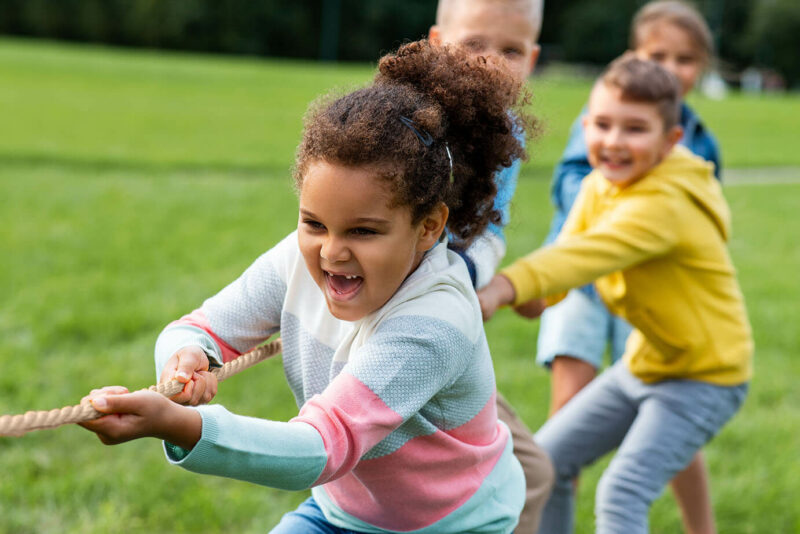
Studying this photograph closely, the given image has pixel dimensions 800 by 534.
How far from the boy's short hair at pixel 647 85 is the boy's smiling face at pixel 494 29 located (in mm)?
329

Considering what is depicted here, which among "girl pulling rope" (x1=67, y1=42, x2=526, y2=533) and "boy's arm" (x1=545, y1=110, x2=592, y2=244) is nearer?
"girl pulling rope" (x1=67, y1=42, x2=526, y2=533)

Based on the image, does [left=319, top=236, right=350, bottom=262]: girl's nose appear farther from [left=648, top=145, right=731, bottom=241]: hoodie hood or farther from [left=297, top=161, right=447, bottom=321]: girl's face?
[left=648, top=145, right=731, bottom=241]: hoodie hood

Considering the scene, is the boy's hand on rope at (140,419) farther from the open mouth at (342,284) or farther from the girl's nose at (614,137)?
the girl's nose at (614,137)

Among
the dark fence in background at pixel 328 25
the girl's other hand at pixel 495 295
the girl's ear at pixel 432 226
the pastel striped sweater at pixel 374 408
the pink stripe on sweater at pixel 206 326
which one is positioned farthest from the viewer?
the dark fence in background at pixel 328 25

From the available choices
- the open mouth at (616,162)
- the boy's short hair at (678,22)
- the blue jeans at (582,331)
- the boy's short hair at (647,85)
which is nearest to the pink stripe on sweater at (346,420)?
the open mouth at (616,162)

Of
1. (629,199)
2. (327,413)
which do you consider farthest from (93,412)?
(629,199)

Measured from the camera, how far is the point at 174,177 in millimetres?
10164

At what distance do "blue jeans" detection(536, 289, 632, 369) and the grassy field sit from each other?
2.03ft

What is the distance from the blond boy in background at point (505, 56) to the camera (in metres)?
2.48

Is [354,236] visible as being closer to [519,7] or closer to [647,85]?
[519,7]

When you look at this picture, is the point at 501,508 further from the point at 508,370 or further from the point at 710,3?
the point at 710,3

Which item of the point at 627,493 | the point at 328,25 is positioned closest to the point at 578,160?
the point at 627,493

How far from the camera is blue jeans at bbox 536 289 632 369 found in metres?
3.63

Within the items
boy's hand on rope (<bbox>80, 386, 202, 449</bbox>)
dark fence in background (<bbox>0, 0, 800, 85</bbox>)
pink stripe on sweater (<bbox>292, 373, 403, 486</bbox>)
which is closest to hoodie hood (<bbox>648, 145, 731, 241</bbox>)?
pink stripe on sweater (<bbox>292, 373, 403, 486</bbox>)
